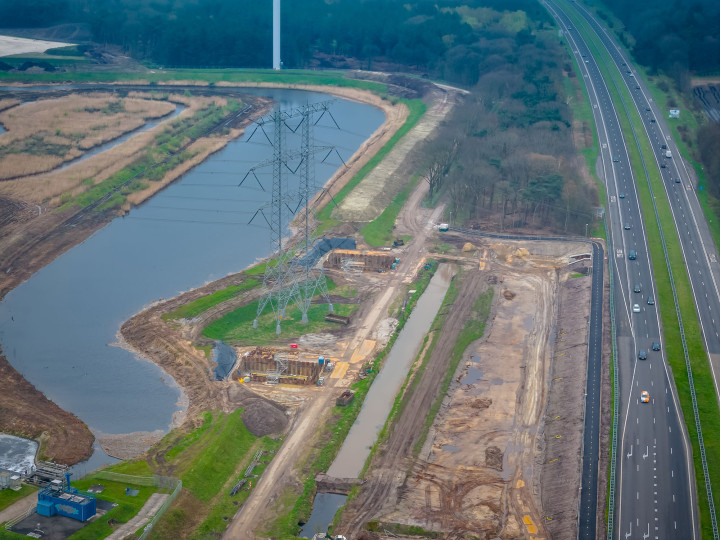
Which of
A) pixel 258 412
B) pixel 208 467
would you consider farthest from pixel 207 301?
pixel 208 467

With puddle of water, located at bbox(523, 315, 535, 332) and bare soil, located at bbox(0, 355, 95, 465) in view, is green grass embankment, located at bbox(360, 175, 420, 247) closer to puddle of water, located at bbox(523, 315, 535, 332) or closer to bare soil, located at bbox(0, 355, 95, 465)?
puddle of water, located at bbox(523, 315, 535, 332)

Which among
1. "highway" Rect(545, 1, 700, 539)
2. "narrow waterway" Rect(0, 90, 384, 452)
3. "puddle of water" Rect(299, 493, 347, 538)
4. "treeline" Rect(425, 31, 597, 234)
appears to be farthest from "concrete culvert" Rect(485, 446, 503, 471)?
"treeline" Rect(425, 31, 597, 234)

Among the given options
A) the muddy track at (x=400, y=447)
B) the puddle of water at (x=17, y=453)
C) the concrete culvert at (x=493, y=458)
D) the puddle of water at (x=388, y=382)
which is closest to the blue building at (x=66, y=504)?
the puddle of water at (x=17, y=453)

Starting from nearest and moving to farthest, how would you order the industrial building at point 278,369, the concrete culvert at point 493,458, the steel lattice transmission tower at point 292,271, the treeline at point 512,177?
the concrete culvert at point 493,458 < the industrial building at point 278,369 < the steel lattice transmission tower at point 292,271 < the treeline at point 512,177

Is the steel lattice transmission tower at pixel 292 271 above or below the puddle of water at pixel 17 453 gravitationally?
above

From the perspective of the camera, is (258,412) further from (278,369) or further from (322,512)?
(322,512)

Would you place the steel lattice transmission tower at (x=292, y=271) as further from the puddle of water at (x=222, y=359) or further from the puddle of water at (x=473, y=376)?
the puddle of water at (x=473, y=376)

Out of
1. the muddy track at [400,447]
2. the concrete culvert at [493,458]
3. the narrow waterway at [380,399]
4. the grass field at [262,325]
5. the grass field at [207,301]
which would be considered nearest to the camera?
the muddy track at [400,447]
